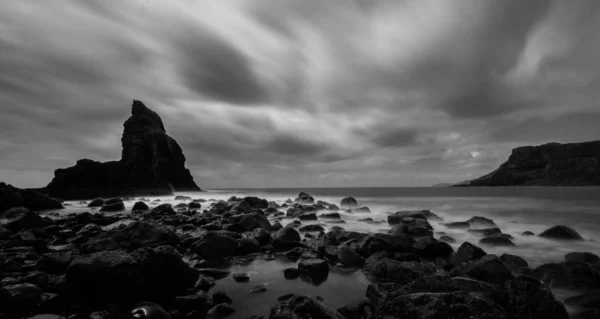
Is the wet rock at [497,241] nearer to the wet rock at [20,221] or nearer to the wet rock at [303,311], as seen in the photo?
the wet rock at [303,311]

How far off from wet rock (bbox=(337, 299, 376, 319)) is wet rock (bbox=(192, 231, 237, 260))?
607cm

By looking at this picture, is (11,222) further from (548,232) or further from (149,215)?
(548,232)

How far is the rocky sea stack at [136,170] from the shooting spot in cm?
5841

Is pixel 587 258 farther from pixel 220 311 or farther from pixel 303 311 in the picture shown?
pixel 220 311

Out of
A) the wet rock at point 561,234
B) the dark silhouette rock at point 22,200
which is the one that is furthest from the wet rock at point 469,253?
the dark silhouette rock at point 22,200

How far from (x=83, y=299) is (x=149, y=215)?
18.2m

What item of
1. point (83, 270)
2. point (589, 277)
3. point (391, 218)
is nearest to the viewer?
point (83, 270)

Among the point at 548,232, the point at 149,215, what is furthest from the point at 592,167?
the point at 149,215

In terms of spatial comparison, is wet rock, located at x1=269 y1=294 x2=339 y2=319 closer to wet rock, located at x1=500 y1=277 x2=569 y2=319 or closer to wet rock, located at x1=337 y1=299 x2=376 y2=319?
wet rock, located at x1=337 y1=299 x2=376 y2=319

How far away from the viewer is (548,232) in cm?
1365

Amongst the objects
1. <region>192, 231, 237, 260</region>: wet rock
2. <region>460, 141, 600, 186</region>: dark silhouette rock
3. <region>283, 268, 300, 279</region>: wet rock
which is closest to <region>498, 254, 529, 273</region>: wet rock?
<region>283, 268, 300, 279</region>: wet rock

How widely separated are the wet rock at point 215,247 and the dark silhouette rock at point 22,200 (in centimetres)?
2927

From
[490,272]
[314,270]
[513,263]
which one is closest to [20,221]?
[314,270]

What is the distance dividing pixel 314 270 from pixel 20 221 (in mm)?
18066
